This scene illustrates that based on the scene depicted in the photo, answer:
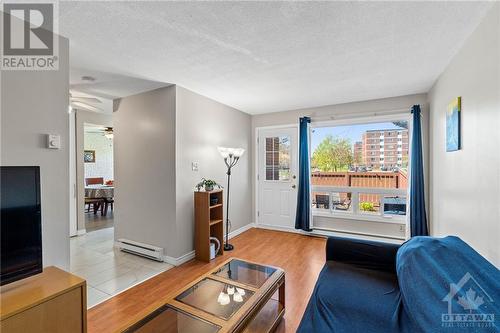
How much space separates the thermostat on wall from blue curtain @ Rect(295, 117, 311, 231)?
346 cm

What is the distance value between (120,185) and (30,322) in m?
2.52

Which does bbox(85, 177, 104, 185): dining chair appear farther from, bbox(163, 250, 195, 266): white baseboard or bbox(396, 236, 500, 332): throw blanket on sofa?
bbox(396, 236, 500, 332): throw blanket on sofa

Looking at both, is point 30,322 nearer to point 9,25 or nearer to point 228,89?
point 9,25

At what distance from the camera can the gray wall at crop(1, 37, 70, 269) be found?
5.51 feet

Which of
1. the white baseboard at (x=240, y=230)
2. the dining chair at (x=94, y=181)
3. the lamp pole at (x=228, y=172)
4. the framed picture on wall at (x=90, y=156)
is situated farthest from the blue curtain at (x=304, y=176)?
the framed picture on wall at (x=90, y=156)

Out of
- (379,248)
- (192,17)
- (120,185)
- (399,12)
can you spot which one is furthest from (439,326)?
(120,185)

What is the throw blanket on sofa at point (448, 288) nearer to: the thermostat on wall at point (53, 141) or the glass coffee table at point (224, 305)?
the glass coffee table at point (224, 305)

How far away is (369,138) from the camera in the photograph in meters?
3.98

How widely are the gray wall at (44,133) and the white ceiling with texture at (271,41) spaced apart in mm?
456

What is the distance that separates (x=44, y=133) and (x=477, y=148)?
3.39 metres

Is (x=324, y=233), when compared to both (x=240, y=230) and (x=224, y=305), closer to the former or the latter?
(x=240, y=230)

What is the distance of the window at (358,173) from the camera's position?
3.81m

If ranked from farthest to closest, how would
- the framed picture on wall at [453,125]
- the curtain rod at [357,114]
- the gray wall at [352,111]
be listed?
1. the curtain rod at [357,114]
2. the gray wall at [352,111]
3. the framed picture on wall at [453,125]

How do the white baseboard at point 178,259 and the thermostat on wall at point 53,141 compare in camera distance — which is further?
the white baseboard at point 178,259
